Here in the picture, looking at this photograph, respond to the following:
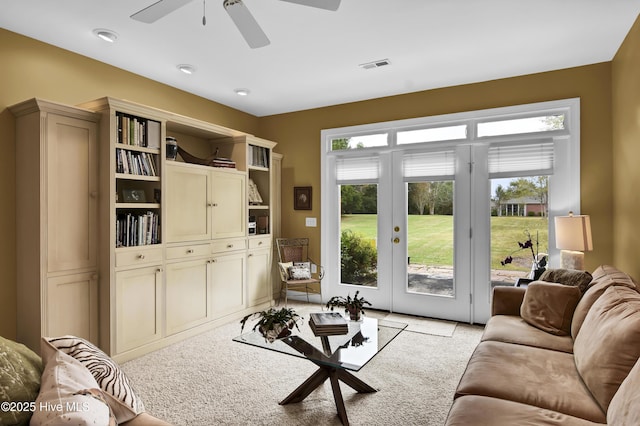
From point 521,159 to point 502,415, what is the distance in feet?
9.98

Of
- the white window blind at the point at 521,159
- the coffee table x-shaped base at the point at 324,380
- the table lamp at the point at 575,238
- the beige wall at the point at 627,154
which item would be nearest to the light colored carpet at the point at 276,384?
the coffee table x-shaped base at the point at 324,380

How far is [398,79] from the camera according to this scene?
3.95m

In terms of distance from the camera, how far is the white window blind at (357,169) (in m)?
4.66

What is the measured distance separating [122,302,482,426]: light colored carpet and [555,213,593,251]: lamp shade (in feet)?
4.09

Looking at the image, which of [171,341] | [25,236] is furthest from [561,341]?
[25,236]

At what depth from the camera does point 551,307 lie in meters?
2.50

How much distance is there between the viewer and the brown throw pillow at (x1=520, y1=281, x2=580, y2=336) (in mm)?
2439

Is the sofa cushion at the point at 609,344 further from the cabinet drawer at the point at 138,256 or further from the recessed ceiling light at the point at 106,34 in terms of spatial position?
the recessed ceiling light at the point at 106,34

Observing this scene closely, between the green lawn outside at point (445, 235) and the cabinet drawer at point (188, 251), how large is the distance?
73.7 inches

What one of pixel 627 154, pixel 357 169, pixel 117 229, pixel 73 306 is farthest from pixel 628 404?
pixel 357 169

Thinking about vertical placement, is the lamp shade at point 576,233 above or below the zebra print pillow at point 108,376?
above

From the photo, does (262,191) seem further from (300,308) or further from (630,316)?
(630,316)

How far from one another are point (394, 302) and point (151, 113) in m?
3.38

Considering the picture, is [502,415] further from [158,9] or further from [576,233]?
[158,9]
